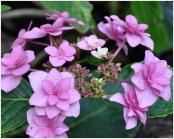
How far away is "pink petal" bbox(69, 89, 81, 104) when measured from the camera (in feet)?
3.55

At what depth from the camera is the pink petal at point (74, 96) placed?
3.55 ft

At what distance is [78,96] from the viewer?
3.57 feet

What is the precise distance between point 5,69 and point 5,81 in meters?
0.03

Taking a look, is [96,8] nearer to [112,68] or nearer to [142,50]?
[142,50]

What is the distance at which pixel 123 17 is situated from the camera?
2.08 m

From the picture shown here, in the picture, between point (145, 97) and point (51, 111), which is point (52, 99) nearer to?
point (51, 111)

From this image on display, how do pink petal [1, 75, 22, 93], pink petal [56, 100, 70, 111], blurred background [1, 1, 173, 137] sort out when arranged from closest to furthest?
1. pink petal [56, 100, 70, 111]
2. pink petal [1, 75, 22, 93]
3. blurred background [1, 1, 173, 137]

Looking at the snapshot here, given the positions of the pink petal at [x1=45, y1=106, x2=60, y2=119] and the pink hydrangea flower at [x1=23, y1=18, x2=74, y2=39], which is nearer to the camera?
the pink petal at [x1=45, y1=106, x2=60, y2=119]

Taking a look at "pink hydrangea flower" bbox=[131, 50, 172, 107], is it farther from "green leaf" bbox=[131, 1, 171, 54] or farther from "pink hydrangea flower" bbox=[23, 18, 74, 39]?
"green leaf" bbox=[131, 1, 171, 54]

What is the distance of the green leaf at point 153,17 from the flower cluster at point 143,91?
2.21 ft

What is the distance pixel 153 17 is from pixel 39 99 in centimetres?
88

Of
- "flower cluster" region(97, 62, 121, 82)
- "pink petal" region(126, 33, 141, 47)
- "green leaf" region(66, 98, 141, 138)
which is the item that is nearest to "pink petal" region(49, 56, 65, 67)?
"flower cluster" region(97, 62, 121, 82)

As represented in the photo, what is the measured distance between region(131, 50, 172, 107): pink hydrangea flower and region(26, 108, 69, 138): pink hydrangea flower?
20cm

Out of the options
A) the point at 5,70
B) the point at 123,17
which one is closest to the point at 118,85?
the point at 5,70
